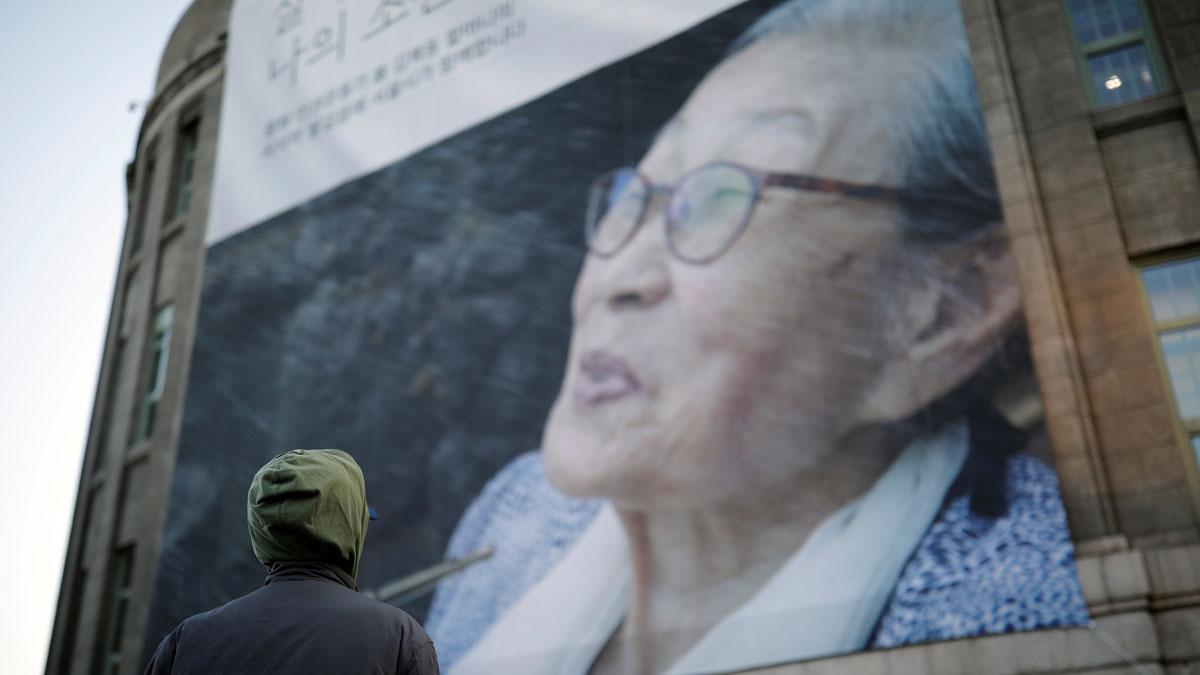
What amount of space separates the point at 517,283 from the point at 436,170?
79.8 inches

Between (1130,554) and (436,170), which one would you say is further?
(436,170)

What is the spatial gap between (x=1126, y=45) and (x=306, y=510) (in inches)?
361

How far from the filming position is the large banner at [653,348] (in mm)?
8578

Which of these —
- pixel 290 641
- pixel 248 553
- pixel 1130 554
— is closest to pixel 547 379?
pixel 248 553

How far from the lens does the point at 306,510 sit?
212 cm

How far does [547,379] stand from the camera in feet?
35.6

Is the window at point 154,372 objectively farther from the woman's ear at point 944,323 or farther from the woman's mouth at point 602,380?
the woman's ear at point 944,323

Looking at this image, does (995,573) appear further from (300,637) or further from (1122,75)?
(300,637)

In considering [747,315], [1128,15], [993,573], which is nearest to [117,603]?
[747,315]

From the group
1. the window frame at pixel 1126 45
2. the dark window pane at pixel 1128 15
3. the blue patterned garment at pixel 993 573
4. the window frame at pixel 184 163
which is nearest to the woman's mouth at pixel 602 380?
the blue patterned garment at pixel 993 573

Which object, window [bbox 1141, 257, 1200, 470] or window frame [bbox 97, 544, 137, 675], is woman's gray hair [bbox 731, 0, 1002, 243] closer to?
window [bbox 1141, 257, 1200, 470]

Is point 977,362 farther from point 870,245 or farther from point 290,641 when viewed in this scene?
point 290,641

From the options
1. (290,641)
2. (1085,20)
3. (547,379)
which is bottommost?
(290,641)

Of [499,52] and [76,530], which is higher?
[499,52]
